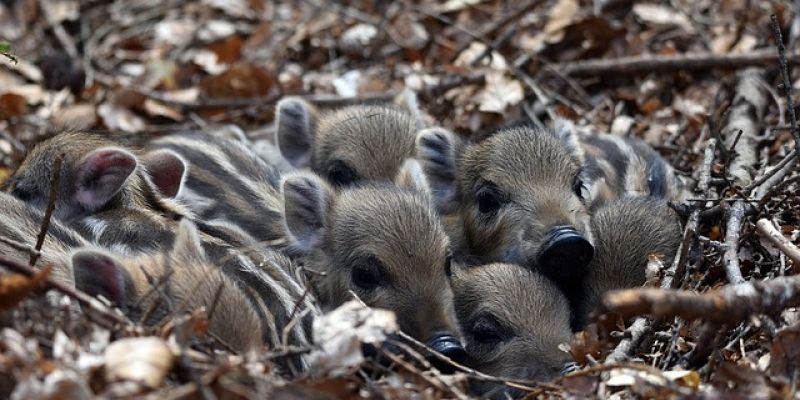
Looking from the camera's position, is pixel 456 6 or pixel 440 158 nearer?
pixel 440 158

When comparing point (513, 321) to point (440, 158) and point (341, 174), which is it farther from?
point (341, 174)

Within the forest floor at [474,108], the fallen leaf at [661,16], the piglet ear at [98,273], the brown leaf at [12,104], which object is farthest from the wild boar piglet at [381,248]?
the fallen leaf at [661,16]

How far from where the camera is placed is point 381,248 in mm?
3990

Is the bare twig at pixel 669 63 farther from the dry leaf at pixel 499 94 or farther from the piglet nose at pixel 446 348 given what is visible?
the piglet nose at pixel 446 348

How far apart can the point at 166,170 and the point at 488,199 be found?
4.87 ft

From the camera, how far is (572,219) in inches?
169

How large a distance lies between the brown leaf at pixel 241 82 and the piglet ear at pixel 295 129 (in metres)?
1.17

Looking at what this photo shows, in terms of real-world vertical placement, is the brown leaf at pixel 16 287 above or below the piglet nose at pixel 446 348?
above

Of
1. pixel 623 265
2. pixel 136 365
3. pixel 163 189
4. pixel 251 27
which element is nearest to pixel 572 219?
pixel 623 265

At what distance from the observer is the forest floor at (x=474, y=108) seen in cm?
269

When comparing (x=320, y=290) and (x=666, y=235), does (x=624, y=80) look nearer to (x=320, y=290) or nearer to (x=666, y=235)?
(x=666, y=235)

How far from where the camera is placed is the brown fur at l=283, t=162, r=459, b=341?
3.84 m

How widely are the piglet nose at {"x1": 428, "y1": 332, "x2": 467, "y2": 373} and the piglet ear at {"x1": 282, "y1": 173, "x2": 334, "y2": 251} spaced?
0.92m

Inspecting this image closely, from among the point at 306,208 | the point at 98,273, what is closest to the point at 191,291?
the point at 98,273
